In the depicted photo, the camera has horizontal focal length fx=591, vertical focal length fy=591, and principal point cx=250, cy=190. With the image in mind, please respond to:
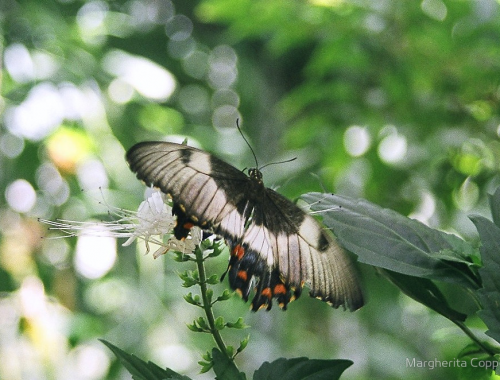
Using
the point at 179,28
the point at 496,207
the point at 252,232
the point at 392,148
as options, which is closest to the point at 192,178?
the point at 252,232

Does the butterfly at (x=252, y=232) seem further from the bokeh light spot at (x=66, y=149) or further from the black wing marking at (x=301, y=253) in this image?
the bokeh light spot at (x=66, y=149)

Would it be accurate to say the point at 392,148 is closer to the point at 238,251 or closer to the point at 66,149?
the point at 238,251

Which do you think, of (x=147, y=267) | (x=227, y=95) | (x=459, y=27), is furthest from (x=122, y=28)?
(x=459, y=27)

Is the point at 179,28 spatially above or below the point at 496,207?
below

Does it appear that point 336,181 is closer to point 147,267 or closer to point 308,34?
point 308,34

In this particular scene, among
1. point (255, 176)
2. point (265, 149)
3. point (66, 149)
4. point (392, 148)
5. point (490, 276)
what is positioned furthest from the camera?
point (265, 149)

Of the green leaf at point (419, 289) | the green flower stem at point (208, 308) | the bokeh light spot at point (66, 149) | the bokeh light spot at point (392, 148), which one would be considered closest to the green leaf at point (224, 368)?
the green flower stem at point (208, 308)
